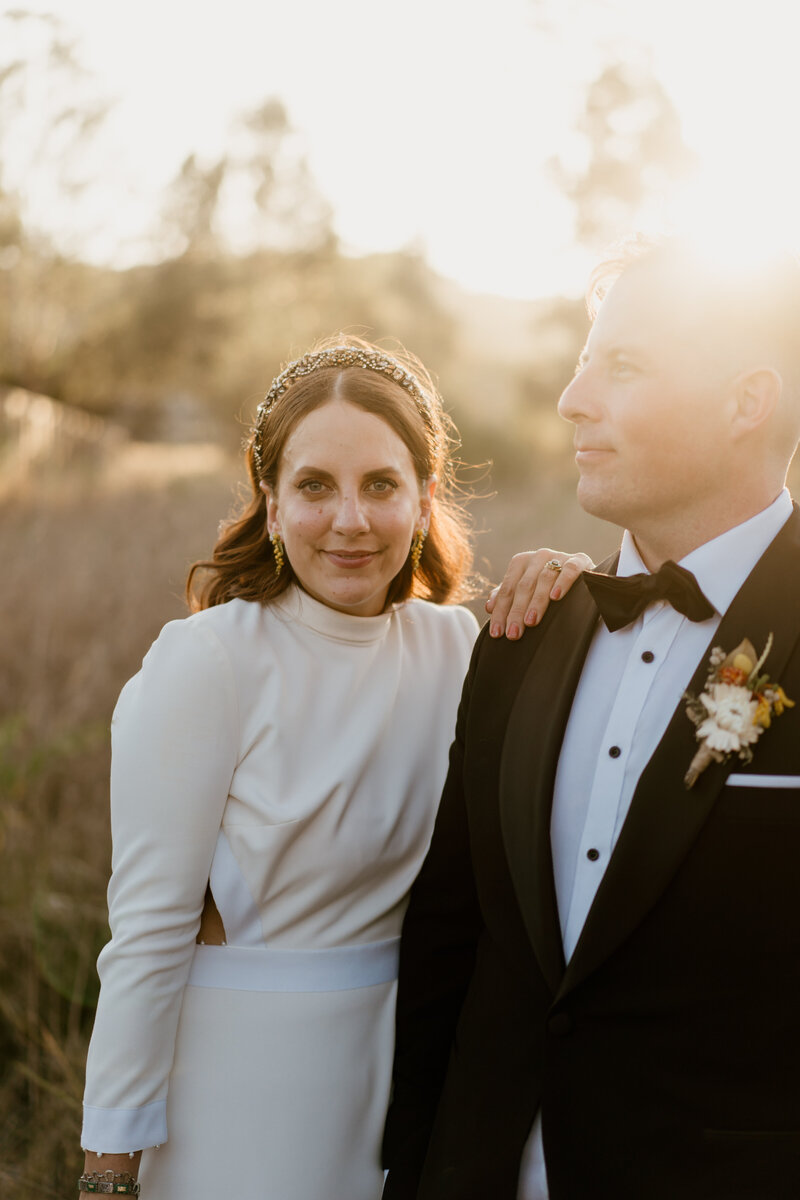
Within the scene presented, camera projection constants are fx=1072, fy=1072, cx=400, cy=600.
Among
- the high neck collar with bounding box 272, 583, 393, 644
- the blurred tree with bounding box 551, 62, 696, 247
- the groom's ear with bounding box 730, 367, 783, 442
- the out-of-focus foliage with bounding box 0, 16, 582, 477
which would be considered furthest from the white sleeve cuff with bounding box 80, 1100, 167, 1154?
the out-of-focus foliage with bounding box 0, 16, 582, 477

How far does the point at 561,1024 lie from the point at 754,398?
1070 millimetres

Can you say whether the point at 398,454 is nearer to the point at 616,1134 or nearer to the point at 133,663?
the point at 616,1134

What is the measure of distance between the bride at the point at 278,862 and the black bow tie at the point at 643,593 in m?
0.27

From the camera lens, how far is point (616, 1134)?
174 centimetres

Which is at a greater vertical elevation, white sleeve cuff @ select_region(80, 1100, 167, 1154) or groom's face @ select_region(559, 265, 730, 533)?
groom's face @ select_region(559, 265, 730, 533)

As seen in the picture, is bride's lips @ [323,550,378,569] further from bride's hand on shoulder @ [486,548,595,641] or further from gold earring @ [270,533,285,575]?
bride's hand on shoulder @ [486,548,595,641]

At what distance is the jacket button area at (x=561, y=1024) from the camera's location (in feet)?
5.76

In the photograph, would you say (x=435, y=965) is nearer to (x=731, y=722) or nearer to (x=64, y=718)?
(x=731, y=722)

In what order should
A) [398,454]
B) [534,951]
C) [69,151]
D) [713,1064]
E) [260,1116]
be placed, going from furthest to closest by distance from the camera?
[69,151], [398,454], [260,1116], [534,951], [713,1064]

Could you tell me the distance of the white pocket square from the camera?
1624 mm

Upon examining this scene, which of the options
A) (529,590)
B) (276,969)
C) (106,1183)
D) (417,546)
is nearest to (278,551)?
(417,546)

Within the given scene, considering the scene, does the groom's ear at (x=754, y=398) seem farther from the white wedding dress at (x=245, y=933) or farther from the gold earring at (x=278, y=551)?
the gold earring at (x=278, y=551)

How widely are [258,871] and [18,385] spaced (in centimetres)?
2386

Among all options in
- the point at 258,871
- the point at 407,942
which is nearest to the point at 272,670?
the point at 258,871
